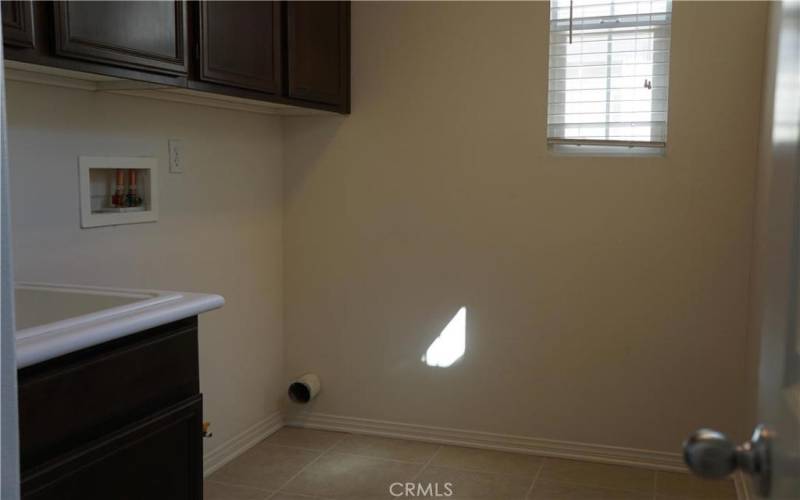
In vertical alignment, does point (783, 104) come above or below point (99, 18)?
below

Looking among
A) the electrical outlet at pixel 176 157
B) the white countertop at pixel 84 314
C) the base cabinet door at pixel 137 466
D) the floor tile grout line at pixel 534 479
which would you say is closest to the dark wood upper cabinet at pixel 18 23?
the white countertop at pixel 84 314

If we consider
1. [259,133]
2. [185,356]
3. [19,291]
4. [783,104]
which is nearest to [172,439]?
[185,356]

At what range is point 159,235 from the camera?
2762 millimetres

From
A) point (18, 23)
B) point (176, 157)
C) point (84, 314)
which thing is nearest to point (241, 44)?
point (176, 157)

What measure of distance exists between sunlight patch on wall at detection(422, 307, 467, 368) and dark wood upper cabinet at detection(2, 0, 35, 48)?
2014 millimetres

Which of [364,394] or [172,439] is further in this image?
[364,394]

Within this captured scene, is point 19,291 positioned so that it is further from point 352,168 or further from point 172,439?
point 352,168

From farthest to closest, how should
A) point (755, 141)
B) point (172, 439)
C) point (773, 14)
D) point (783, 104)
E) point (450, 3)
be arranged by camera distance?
point (450, 3), point (755, 141), point (773, 14), point (172, 439), point (783, 104)

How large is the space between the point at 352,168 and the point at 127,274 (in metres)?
1.14

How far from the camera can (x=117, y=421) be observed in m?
1.71

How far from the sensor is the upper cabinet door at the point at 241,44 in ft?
8.10

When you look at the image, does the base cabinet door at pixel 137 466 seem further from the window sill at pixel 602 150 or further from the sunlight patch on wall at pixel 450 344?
the window sill at pixel 602 150

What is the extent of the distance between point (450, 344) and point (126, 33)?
1838 mm

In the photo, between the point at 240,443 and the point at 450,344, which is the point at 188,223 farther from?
the point at 450,344
